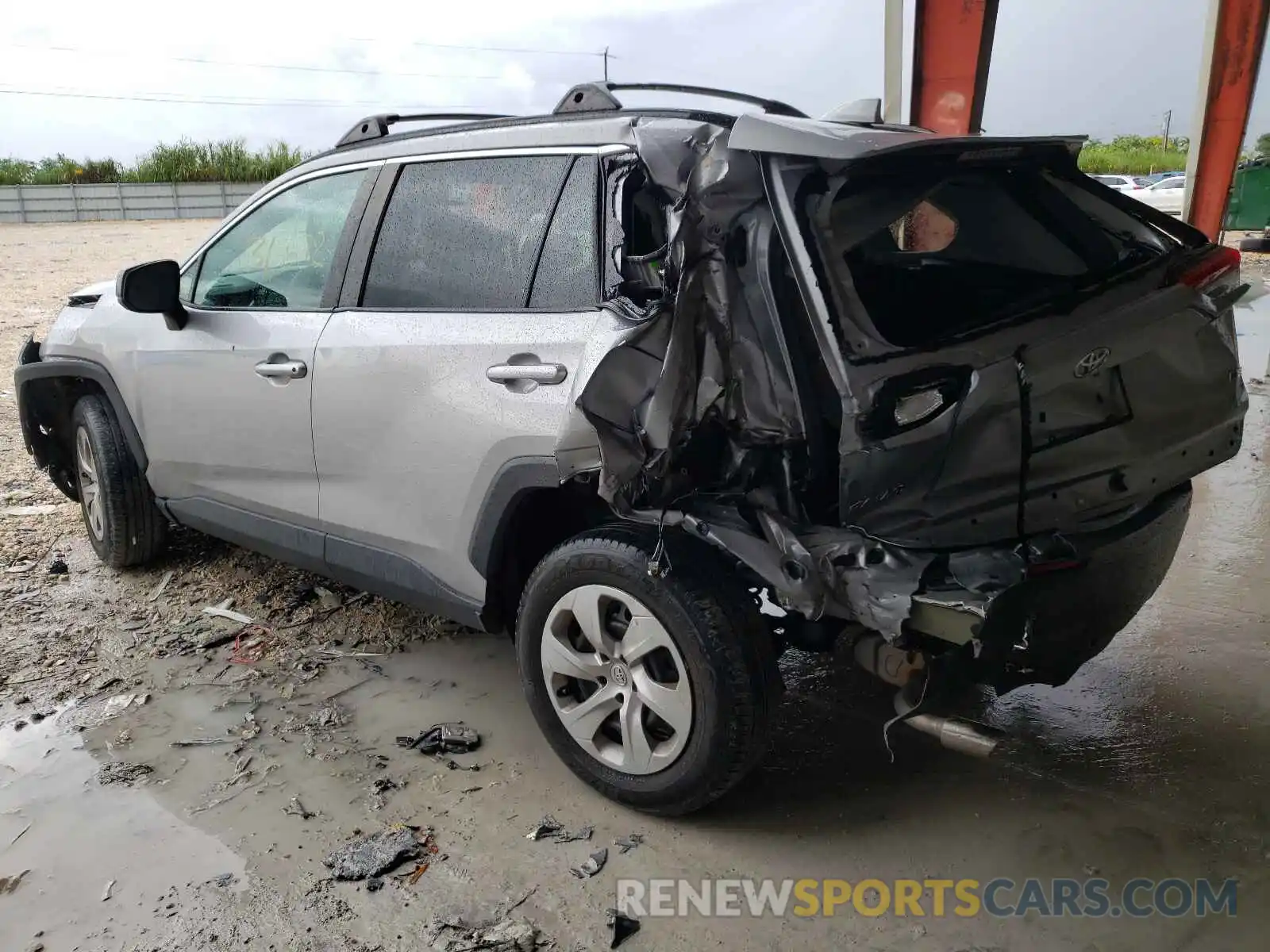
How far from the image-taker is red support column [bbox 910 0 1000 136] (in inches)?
333

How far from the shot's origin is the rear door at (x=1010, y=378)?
223cm

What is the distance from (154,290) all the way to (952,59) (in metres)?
7.22

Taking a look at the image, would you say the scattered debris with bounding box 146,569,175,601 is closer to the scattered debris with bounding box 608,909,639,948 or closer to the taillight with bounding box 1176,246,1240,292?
the scattered debris with bounding box 608,909,639,948

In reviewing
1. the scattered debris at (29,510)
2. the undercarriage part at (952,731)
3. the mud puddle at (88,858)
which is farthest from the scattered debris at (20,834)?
the scattered debris at (29,510)

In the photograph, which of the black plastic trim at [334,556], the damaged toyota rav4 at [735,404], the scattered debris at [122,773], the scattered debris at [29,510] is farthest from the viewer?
the scattered debris at [29,510]

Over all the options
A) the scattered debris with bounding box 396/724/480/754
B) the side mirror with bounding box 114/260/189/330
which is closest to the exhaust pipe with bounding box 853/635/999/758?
the scattered debris with bounding box 396/724/480/754

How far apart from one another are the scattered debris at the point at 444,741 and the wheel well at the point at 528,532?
1.16 ft

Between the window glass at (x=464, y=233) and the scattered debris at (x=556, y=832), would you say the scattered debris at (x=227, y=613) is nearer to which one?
the window glass at (x=464, y=233)

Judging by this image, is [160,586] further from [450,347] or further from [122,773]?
[450,347]

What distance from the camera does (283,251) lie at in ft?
12.0

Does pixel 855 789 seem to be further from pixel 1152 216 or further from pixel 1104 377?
pixel 1152 216

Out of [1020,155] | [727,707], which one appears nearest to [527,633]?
[727,707]

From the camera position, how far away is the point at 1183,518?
104 inches

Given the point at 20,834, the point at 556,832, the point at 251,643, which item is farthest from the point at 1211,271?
the point at 20,834
